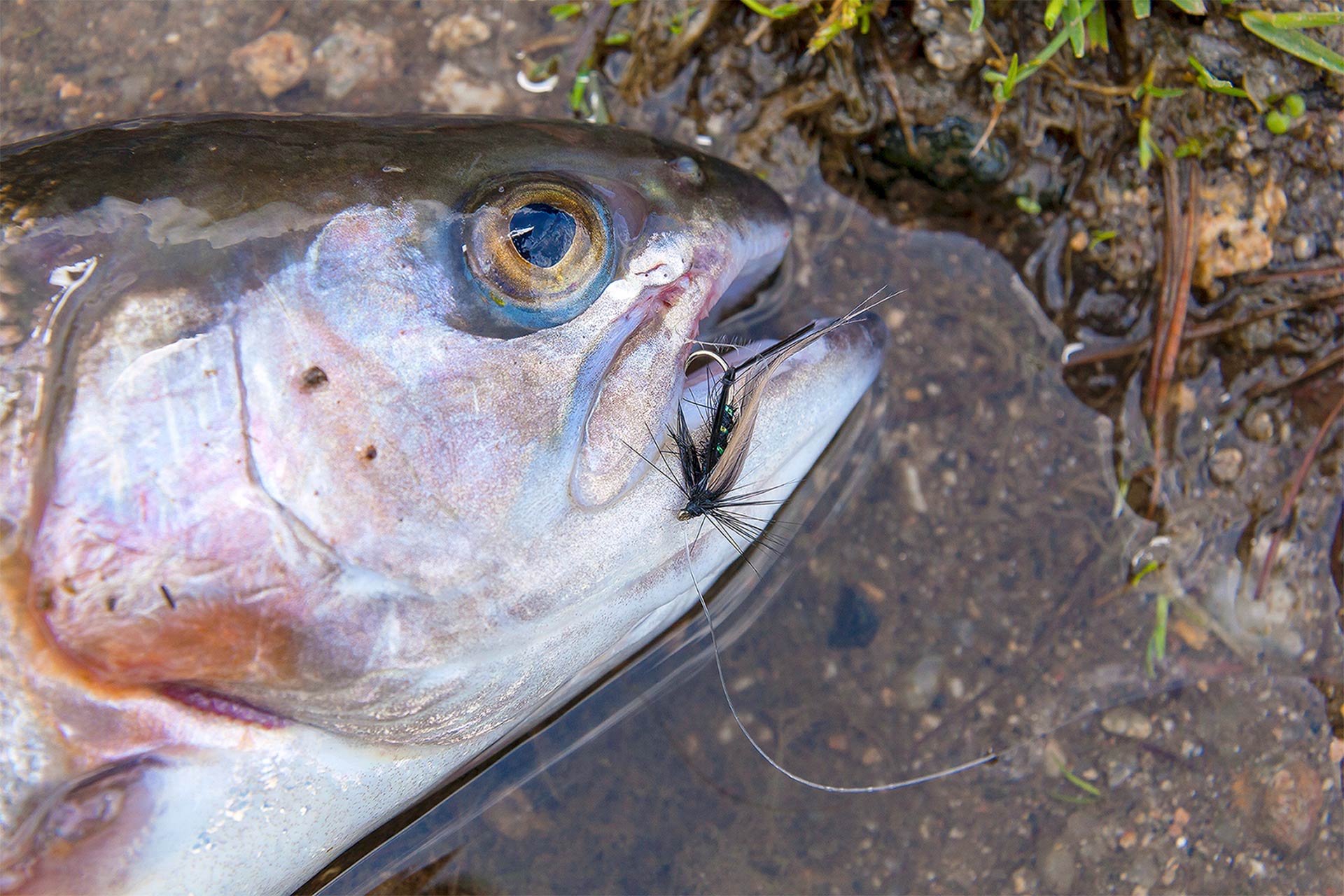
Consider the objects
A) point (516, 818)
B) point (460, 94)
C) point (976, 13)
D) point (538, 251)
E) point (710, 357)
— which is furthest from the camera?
point (460, 94)

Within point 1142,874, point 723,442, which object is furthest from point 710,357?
point 1142,874

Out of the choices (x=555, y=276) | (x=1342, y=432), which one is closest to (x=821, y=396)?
(x=555, y=276)

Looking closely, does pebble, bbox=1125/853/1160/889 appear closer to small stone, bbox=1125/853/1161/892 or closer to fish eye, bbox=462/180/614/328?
small stone, bbox=1125/853/1161/892

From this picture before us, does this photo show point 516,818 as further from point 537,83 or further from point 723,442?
point 537,83

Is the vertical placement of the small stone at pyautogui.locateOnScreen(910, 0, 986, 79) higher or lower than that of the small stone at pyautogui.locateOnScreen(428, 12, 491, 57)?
lower

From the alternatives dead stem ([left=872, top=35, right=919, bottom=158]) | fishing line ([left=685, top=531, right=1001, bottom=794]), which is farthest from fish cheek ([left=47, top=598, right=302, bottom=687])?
dead stem ([left=872, top=35, right=919, bottom=158])

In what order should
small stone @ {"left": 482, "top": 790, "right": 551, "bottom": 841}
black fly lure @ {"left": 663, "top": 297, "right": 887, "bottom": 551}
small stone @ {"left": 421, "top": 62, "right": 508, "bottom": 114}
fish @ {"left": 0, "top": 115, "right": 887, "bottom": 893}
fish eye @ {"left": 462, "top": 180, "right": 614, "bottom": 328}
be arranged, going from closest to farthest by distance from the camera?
fish @ {"left": 0, "top": 115, "right": 887, "bottom": 893} < fish eye @ {"left": 462, "top": 180, "right": 614, "bottom": 328} < black fly lure @ {"left": 663, "top": 297, "right": 887, "bottom": 551} < small stone @ {"left": 482, "top": 790, "right": 551, "bottom": 841} < small stone @ {"left": 421, "top": 62, "right": 508, "bottom": 114}

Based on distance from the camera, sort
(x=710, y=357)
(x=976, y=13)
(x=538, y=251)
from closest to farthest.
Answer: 1. (x=538, y=251)
2. (x=710, y=357)
3. (x=976, y=13)

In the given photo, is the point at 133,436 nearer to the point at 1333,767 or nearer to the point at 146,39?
the point at 146,39

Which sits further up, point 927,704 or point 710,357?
point 710,357
